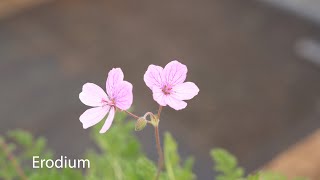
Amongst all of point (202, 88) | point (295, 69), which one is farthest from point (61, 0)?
point (295, 69)

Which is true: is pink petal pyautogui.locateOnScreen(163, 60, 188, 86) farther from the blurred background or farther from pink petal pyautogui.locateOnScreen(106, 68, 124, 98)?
the blurred background

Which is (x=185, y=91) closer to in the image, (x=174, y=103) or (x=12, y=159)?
(x=174, y=103)

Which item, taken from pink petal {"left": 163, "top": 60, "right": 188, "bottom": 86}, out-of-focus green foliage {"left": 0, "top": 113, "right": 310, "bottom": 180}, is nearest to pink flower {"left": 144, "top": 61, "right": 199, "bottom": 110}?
pink petal {"left": 163, "top": 60, "right": 188, "bottom": 86}

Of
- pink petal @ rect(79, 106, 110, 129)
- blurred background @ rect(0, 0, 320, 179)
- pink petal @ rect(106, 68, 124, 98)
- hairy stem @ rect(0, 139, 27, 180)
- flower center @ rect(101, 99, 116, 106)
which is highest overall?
blurred background @ rect(0, 0, 320, 179)

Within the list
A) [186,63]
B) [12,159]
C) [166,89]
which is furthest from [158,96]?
[186,63]

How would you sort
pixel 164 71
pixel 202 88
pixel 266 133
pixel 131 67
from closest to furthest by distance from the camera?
pixel 164 71 < pixel 266 133 < pixel 202 88 < pixel 131 67

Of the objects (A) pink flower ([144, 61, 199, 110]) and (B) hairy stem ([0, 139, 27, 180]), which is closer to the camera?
(A) pink flower ([144, 61, 199, 110])

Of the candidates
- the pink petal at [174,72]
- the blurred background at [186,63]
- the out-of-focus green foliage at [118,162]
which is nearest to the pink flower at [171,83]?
the pink petal at [174,72]

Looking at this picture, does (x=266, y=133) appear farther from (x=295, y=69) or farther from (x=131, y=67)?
(x=131, y=67)
